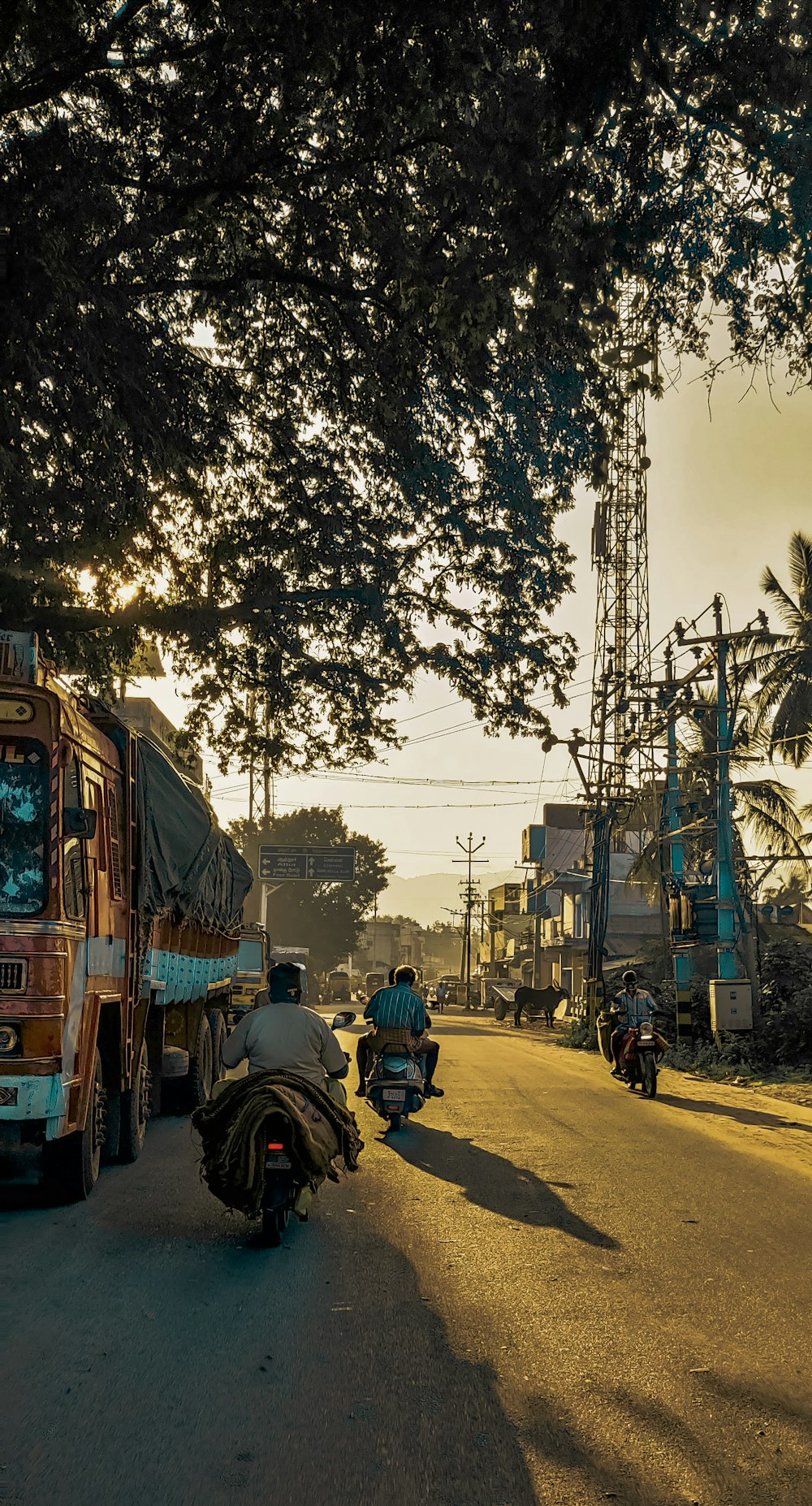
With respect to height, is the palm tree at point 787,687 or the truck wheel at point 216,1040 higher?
the palm tree at point 787,687

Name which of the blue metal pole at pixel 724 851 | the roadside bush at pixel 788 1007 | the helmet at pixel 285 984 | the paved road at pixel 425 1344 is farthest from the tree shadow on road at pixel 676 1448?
the blue metal pole at pixel 724 851

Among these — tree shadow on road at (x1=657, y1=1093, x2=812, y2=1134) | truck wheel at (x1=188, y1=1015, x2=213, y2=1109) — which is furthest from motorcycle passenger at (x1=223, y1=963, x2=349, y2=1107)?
tree shadow on road at (x1=657, y1=1093, x2=812, y2=1134)

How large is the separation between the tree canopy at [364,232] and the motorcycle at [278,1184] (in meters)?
5.85

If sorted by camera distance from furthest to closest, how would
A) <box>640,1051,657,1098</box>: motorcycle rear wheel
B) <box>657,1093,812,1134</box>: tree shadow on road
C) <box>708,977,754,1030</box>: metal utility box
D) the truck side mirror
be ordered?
<box>708,977,754,1030</box>: metal utility box < <box>640,1051,657,1098</box>: motorcycle rear wheel < <box>657,1093,812,1134</box>: tree shadow on road < the truck side mirror

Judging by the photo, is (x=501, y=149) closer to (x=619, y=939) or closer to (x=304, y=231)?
(x=304, y=231)

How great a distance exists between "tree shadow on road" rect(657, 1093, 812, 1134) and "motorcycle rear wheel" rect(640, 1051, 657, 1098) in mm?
193

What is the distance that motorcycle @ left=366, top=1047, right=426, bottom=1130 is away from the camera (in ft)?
41.3

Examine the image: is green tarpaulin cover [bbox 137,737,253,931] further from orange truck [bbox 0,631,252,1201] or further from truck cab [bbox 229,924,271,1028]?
truck cab [bbox 229,924,271,1028]

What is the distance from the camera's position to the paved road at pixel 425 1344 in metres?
4.10

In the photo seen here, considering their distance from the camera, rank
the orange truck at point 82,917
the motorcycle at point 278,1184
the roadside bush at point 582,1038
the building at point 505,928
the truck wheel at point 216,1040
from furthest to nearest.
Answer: the building at point 505,928 → the roadside bush at point 582,1038 → the truck wheel at point 216,1040 → the orange truck at point 82,917 → the motorcycle at point 278,1184

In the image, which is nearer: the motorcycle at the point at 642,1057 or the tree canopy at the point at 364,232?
the tree canopy at the point at 364,232

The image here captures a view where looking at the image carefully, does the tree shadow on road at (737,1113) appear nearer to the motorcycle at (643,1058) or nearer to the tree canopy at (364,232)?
the motorcycle at (643,1058)

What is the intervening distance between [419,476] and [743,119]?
648 centimetres

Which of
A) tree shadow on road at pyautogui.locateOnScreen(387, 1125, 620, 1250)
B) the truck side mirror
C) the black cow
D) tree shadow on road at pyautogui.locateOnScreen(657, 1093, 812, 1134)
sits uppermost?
the truck side mirror
